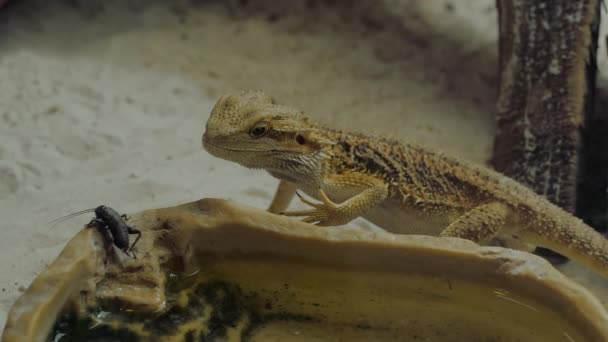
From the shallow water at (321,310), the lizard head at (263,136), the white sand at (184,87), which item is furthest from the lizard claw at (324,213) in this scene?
the white sand at (184,87)

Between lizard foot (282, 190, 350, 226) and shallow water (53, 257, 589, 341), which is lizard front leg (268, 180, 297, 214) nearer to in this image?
lizard foot (282, 190, 350, 226)

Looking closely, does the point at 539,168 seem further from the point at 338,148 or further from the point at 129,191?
the point at 129,191

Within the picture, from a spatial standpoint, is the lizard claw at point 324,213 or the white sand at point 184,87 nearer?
the lizard claw at point 324,213

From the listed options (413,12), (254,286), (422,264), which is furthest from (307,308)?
(413,12)

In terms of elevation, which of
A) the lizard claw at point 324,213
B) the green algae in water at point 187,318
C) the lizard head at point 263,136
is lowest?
the green algae in water at point 187,318

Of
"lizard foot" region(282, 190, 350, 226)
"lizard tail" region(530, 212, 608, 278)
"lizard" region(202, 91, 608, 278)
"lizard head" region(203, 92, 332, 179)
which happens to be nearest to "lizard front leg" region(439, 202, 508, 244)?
"lizard" region(202, 91, 608, 278)

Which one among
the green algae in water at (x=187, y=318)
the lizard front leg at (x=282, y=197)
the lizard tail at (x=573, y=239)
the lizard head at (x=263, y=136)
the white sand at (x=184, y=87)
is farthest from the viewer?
the white sand at (x=184, y=87)

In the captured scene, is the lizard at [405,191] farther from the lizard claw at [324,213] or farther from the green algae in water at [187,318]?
the green algae in water at [187,318]

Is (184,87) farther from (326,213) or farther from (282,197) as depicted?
(326,213)

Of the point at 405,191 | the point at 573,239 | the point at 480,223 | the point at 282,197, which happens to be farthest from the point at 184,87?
the point at 573,239
